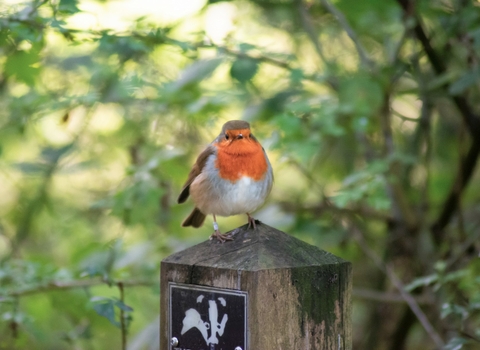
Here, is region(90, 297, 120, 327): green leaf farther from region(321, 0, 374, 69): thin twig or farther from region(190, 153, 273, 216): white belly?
region(321, 0, 374, 69): thin twig

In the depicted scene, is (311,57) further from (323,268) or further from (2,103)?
(323,268)

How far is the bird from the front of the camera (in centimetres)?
243

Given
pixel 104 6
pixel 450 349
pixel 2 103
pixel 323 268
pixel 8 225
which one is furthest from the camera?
pixel 8 225

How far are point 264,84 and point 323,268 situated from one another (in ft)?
9.36

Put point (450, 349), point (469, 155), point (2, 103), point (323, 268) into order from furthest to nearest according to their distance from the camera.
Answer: point (2, 103), point (469, 155), point (450, 349), point (323, 268)

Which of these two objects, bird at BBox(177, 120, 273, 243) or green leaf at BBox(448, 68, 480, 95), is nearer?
bird at BBox(177, 120, 273, 243)

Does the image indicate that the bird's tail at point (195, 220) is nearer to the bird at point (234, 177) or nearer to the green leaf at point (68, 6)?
the bird at point (234, 177)

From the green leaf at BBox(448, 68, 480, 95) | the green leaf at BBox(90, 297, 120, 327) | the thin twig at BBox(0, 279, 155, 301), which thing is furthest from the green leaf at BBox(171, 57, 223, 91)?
the green leaf at BBox(90, 297, 120, 327)

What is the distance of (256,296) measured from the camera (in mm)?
1628

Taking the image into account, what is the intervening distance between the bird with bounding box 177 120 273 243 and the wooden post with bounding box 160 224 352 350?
57 cm

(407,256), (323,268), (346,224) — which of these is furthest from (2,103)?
(323,268)

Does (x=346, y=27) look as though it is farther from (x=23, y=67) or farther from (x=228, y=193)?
(x=23, y=67)

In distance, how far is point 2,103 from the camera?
4.44 m

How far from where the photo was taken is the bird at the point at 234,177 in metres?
2.43
